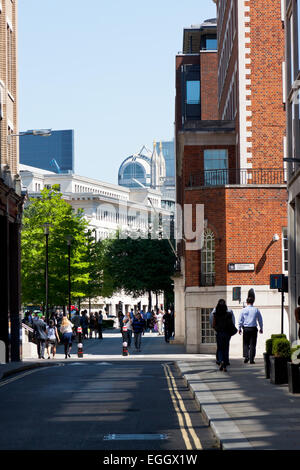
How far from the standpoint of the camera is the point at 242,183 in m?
42.8

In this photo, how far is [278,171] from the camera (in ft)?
140

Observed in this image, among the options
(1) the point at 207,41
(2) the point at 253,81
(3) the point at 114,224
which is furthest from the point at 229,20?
(3) the point at 114,224

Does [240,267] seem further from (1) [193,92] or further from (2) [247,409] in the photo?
(1) [193,92]

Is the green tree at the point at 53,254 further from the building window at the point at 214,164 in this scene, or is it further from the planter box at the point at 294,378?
the planter box at the point at 294,378

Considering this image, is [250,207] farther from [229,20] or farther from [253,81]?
→ [229,20]

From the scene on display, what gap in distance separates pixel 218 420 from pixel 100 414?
2610 mm

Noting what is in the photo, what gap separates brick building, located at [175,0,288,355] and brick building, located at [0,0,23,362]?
832cm

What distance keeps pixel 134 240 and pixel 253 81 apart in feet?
146

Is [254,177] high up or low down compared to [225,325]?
up

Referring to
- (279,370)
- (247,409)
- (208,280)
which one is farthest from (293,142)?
(208,280)

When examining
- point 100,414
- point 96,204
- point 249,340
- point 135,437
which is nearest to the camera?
point 135,437

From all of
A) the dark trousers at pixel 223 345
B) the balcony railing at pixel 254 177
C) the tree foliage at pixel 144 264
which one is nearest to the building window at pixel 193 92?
the tree foliage at pixel 144 264

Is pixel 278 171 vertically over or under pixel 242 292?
over
